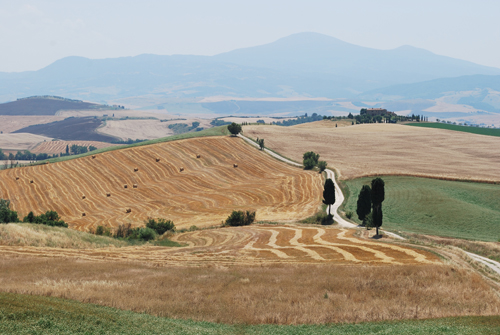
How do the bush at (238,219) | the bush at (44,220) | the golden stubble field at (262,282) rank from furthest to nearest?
the bush at (238,219) → the bush at (44,220) → the golden stubble field at (262,282)

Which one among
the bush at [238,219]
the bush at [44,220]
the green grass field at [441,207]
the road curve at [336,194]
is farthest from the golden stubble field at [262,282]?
the road curve at [336,194]

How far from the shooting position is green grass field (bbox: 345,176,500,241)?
5731cm

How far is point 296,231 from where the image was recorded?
176 feet

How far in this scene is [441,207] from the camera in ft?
219

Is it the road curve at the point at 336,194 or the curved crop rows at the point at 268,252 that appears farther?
the road curve at the point at 336,194

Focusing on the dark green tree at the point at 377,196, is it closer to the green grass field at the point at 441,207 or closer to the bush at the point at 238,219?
the green grass field at the point at 441,207

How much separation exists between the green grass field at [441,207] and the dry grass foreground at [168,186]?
44.3 feet

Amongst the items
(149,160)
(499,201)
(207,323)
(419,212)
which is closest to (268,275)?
(207,323)

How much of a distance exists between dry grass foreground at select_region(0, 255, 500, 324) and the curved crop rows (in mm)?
3154

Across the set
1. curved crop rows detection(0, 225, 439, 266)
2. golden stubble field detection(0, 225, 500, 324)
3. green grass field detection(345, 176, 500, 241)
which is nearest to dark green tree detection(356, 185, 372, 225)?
green grass field detection(345, 176, 500, 241)

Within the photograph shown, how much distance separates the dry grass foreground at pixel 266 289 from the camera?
2112cm

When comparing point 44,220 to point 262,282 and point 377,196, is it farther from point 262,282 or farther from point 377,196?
point 377,196

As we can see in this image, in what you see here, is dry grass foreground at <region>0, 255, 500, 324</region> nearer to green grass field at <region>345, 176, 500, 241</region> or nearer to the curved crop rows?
the curved crop rows

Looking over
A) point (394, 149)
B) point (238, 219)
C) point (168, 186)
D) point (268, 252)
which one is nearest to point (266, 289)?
point (268, 252)
